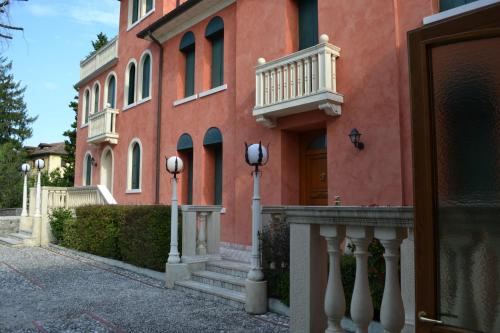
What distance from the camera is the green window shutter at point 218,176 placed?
40.0ft

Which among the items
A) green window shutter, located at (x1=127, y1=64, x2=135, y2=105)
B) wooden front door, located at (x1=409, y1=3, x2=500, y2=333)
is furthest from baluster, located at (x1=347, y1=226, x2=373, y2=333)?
green window shutter, located at (x1=127, y1=64, x2=135, y2=105)

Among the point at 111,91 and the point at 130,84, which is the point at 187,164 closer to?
the point at 130,84

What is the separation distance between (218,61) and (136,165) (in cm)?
585

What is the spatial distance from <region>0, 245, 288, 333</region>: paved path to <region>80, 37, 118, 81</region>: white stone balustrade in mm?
11321

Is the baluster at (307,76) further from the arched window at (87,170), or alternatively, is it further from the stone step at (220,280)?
the arched window at (87,170)

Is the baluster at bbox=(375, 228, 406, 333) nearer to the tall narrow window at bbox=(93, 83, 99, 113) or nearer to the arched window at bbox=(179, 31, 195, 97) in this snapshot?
the arched window at bbox=(179, 31, 195, 97)

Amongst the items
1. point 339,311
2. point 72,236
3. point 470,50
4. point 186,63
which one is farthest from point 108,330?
point 186,63

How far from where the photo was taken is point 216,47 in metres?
12.8

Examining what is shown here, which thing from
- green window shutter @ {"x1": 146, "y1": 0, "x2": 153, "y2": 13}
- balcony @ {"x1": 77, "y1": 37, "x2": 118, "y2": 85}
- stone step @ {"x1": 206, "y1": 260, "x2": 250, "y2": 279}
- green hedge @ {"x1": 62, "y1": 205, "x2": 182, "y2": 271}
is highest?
green window shutter @ {"x1": 146, "y1": 0, "x2": 153, "y2": 13}

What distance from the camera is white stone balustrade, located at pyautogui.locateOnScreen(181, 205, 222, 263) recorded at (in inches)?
323

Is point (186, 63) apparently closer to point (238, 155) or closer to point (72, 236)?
point (238, 155)

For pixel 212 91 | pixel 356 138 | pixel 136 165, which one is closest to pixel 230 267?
pixel 356 138

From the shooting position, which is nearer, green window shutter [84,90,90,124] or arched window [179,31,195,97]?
arched window [179,31,195,97]

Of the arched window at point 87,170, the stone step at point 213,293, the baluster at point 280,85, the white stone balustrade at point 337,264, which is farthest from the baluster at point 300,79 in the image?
the arched window at point 87,170
